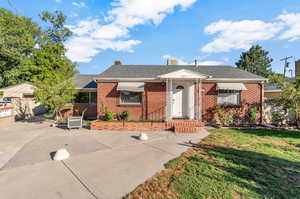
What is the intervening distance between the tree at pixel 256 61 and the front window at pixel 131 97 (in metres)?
33.7

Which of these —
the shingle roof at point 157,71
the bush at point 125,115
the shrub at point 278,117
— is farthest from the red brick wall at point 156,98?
the shrub at point 278,117

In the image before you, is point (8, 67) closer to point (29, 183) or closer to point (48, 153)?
point (48, 153)

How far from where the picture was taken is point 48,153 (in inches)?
175

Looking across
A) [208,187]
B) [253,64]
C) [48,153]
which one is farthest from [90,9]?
[253,64]

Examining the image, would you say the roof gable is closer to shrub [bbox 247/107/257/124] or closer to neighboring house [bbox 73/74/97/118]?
shrub [bbox 247/107/257/124]

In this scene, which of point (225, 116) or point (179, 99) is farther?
point (179, 99)

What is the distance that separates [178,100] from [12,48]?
27.9 m

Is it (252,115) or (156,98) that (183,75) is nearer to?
(156,98)

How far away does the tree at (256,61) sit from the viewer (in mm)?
31109

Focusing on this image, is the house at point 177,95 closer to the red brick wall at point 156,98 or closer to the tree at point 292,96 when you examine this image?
the red brick wall at point 156,98

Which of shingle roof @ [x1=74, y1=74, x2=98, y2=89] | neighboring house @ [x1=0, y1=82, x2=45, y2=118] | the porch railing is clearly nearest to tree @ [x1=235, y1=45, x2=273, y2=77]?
the porch railing

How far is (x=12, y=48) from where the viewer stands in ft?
66.4

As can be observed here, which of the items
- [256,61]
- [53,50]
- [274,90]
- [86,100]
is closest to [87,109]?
[86,100]

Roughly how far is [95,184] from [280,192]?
3.84 m
